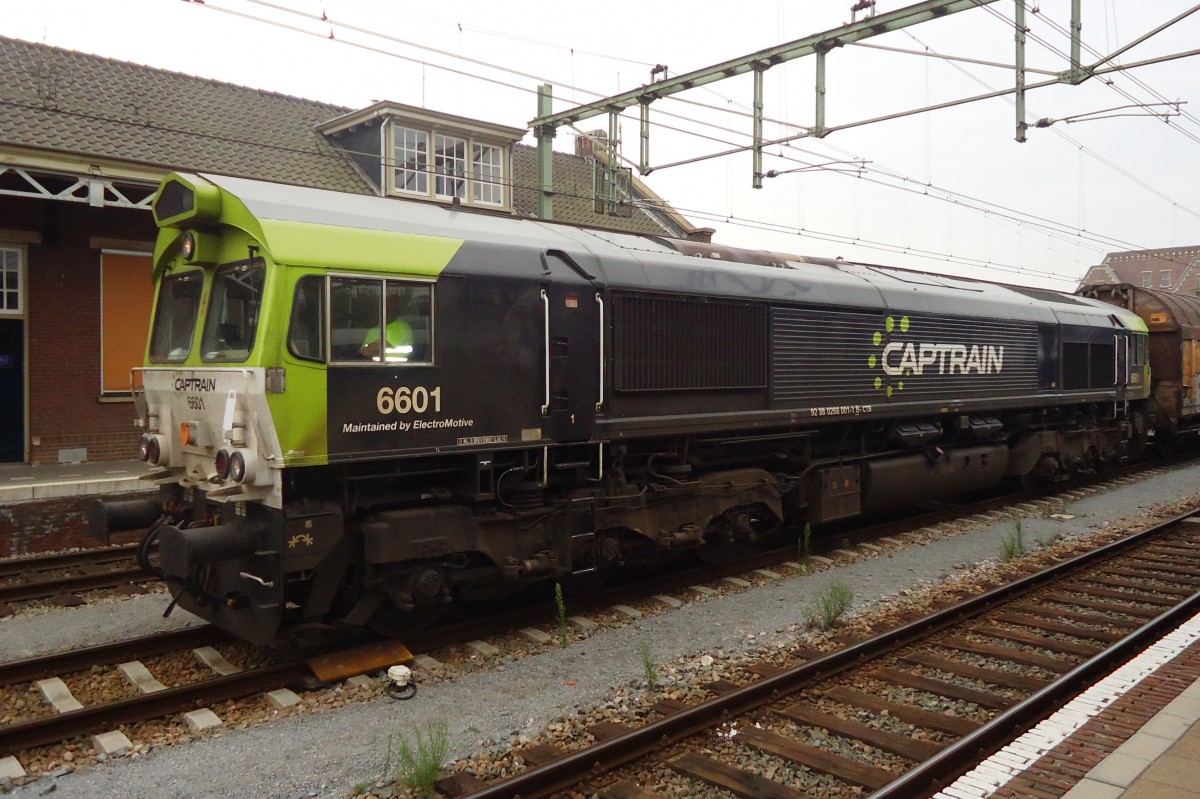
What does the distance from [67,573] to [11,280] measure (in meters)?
6.44

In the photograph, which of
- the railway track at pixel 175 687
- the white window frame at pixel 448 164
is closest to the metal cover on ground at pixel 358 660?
the railway track at pixel 175 687

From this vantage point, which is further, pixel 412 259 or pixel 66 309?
pixel 66 309

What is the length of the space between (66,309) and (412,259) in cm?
1021

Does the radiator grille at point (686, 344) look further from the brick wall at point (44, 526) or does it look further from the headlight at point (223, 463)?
the brick wall at point (44, 526)

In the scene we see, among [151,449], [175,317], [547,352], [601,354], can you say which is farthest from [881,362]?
[151,449]

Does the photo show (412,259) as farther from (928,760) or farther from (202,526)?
(928,760)

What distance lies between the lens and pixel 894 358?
1136cm

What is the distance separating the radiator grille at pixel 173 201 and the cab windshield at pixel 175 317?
0.51 meters

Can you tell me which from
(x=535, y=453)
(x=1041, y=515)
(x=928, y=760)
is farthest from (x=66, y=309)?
(x=1041, y=515)

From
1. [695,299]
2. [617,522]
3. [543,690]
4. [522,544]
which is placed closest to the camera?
[543,690]

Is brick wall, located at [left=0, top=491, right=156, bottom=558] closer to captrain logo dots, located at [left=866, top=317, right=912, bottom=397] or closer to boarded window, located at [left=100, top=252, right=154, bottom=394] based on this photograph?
boarded window, located at [left=100, top=252, right=154, bottom=394]

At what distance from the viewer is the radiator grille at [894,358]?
9.93 meters

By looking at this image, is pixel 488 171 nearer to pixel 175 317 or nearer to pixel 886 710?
pixel 175 317

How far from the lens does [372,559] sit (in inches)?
251
